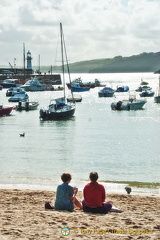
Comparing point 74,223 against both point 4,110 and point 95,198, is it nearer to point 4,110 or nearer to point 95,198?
point 95,198

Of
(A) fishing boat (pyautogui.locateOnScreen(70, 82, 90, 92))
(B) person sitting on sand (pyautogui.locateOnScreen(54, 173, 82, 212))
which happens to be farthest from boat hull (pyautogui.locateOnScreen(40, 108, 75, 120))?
(A) fishing boat (pyautogui.locateOnScreen(70, 82, 90, 92))

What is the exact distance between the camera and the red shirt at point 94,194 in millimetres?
11195

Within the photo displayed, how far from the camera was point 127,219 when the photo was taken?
1059cm

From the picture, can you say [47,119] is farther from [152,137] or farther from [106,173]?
[106,173]

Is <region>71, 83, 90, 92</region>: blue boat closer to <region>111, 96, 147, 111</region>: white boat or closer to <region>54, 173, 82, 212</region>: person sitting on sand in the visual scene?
<region>111, 96, 147, 111</region>: white boat

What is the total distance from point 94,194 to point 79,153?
2243 cm

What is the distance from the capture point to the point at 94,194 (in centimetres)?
1121

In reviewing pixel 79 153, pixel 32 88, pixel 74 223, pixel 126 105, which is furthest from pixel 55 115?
pixel 32 88

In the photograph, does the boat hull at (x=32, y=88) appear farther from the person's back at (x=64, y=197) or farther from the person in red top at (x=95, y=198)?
the person in red top at (x=95, y=198)

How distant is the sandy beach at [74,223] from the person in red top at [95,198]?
0.23 metres

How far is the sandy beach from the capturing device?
8945 millimetres

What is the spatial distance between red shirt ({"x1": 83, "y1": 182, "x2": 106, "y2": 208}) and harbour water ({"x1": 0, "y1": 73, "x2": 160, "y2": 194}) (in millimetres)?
7217

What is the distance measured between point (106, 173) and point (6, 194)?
10.3 meters

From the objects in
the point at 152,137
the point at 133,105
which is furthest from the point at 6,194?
the point at 133,105
